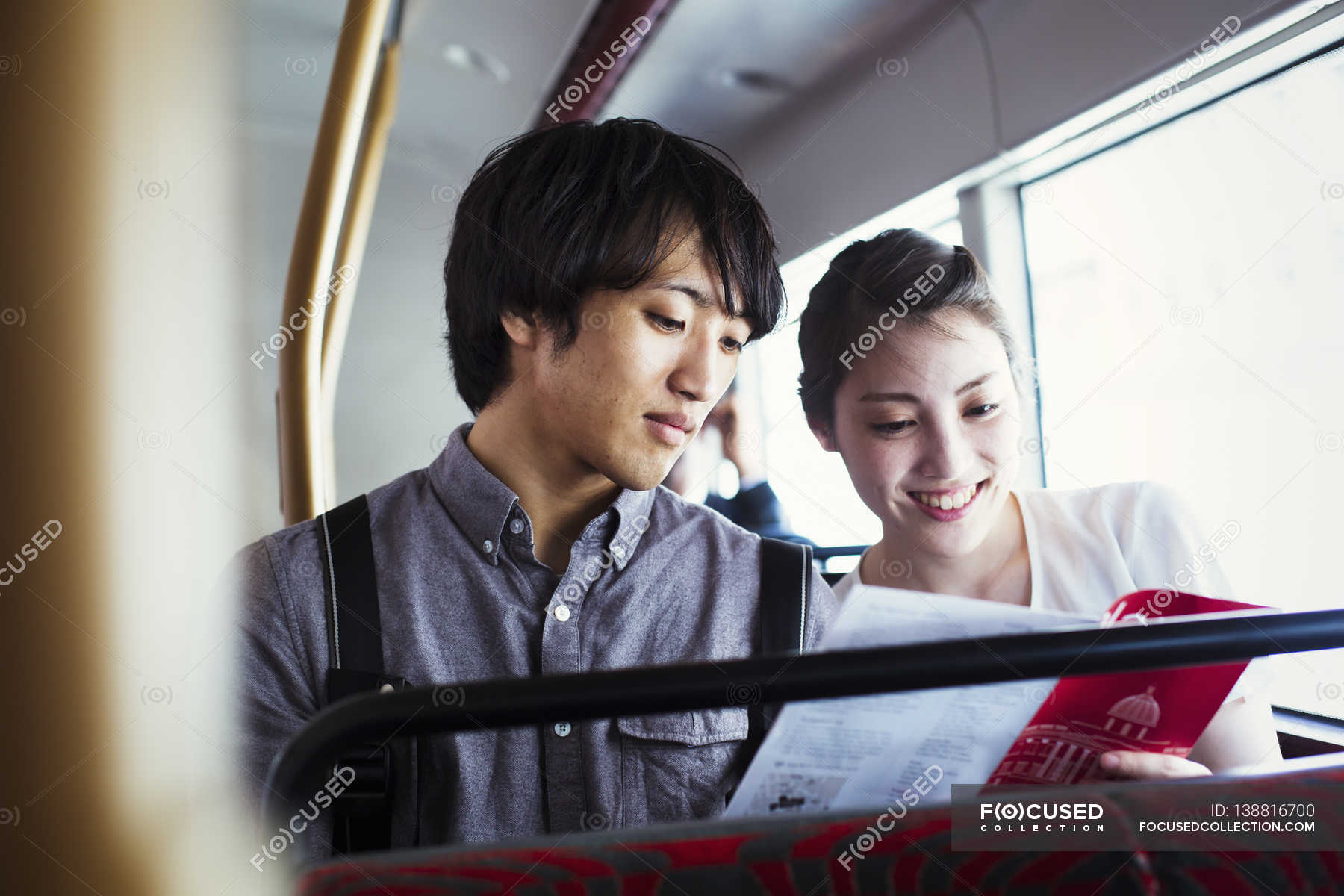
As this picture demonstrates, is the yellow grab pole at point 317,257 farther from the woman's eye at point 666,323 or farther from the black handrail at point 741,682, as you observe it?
the black handrail at point 741,682

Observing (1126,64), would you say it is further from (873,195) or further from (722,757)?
(722,757)

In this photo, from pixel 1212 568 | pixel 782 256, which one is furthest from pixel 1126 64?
pixel 1212 568

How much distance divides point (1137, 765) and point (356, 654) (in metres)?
0.61

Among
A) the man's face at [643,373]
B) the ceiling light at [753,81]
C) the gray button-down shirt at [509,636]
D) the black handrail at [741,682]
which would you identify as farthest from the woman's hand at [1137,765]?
the ceiling light at [753,81]

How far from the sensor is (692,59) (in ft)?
5.74

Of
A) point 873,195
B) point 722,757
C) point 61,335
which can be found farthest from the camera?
point 873,195

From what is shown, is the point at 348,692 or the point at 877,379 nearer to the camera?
the point at 348,692

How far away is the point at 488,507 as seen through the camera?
80 centimetres

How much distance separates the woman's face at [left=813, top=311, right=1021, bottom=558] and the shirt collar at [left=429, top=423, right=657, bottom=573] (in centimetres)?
32

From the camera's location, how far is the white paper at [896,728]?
0.51 meters

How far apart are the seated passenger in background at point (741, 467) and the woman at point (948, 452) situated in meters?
0.45

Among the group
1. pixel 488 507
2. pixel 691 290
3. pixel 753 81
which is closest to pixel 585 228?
pixel 691 290

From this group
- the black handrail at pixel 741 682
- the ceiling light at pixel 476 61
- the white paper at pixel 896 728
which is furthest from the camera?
the ceiling light at pixel 476 61

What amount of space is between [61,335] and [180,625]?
10 centimetres
